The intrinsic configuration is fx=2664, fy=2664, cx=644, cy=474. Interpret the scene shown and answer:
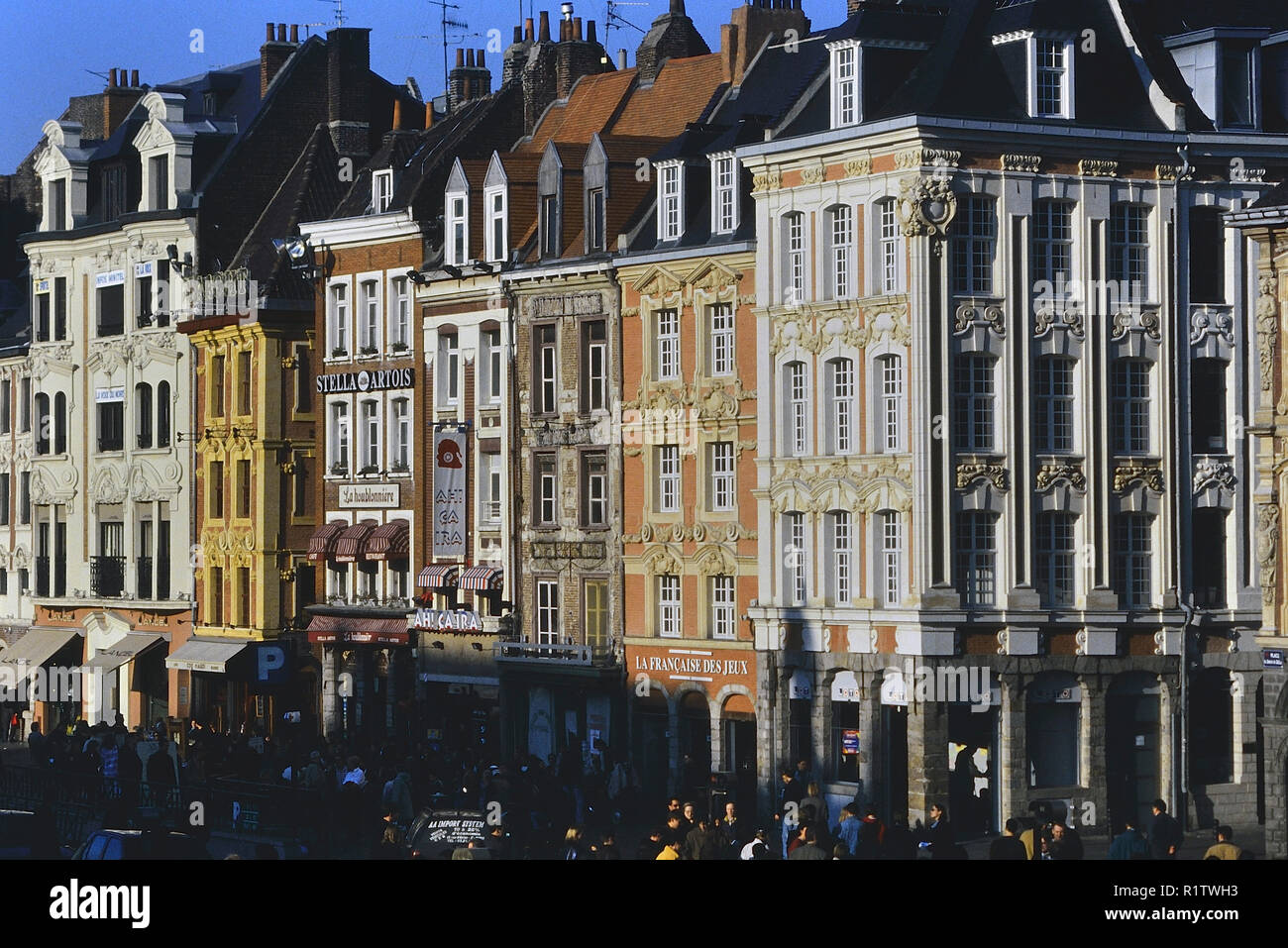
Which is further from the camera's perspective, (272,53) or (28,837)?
(272,53)

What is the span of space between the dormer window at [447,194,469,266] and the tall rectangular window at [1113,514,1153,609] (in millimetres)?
20202

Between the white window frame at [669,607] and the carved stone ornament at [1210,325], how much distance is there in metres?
13.0

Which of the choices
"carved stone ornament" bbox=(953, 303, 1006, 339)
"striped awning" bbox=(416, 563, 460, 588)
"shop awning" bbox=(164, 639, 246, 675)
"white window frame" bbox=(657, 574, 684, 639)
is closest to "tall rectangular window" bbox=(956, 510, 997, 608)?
"carved stone ornament" bbox=(953, 303, 1006, 339)

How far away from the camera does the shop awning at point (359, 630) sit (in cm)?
6944

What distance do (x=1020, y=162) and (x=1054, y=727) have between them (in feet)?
37.1

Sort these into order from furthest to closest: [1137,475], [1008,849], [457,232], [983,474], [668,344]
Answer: [457,232] < [668,344] < [1137,475] < [983,474] < [1008,849]

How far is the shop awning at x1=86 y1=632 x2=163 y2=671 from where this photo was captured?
261 ft

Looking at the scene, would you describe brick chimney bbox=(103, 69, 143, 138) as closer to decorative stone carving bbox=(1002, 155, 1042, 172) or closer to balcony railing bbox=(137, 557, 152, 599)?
balcony railing bbox=(137, 557, 152, 599)

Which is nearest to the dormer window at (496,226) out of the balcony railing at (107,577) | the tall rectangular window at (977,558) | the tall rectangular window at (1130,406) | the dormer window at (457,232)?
the dormer window at (457,232)

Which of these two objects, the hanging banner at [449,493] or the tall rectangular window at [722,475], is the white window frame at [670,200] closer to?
the tall rectangular window at [722,475]

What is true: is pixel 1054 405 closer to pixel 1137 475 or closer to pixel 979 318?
pixel 1137 475

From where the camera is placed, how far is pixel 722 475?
193 ft

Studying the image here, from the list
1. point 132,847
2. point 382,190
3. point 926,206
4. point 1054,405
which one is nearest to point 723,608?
point 1054,405

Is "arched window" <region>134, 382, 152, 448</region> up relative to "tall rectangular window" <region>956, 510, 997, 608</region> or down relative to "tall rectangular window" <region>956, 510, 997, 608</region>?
up
